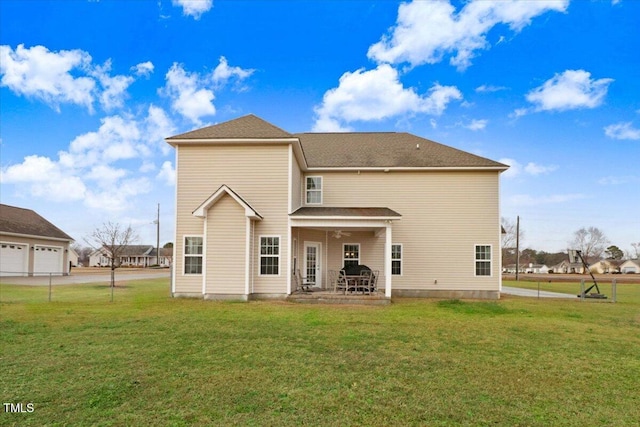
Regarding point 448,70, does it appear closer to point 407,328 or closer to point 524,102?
point 524,102

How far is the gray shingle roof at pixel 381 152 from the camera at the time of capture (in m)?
18.0

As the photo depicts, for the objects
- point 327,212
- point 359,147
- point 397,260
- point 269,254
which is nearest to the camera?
point 269,254

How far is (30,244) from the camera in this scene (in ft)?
102

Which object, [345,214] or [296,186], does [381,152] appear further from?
[345,214]

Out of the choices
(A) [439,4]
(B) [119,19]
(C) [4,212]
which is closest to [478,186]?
(A) [439,4]

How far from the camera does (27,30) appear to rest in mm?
16578

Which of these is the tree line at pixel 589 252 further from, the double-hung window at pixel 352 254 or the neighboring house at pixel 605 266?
the double-hung window at pixel 352 254

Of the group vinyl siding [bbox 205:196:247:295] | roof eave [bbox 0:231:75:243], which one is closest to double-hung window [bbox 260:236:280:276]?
vinyl siding [bbox 205:196:247:295]

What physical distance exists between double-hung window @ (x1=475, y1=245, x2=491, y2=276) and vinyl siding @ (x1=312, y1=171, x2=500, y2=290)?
0.59 ft

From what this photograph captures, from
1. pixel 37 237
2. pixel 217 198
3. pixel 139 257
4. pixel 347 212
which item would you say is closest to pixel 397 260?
pixel 347 212

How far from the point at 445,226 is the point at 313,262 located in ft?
19.5

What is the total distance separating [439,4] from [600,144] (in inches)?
546

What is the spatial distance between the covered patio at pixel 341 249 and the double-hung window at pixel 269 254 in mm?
616

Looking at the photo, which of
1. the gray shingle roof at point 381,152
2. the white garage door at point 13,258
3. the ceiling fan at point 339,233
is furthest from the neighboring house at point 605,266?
the white garage door at point 13,258
